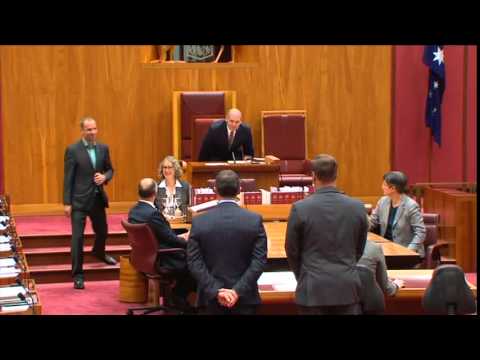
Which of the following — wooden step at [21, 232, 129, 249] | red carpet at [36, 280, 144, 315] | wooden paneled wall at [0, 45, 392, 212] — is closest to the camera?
red carpet at [36, 280, 144, 315]

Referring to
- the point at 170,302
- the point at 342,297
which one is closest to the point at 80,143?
the point at 170,302

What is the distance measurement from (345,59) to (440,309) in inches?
279

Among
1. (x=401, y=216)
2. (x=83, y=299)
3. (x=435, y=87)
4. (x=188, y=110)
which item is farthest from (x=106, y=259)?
(x=435, y=87)

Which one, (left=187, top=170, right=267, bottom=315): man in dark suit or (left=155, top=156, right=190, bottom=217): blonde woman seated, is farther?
(left=155, top=156, right=190, bottom=217): blonde woman seated

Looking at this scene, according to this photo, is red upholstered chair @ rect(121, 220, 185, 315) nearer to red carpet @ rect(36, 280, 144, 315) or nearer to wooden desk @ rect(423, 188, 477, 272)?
red carpet @ rect(36, 280, 144, 315)

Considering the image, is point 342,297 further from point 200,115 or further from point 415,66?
point 415,66

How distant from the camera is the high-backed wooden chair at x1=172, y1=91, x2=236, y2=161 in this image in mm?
11438

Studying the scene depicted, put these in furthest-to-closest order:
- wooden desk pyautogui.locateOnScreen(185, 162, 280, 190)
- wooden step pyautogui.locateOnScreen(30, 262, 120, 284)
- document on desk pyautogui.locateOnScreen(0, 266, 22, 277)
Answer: wooden desk pyautogui.locateOnScreen(185, 162, 280, 190), wooden step pyautogui.locateOnScreen(30, 262, 120, 284), document on desk pyautogui.locateOnScreen(0, 266, 22, 277)

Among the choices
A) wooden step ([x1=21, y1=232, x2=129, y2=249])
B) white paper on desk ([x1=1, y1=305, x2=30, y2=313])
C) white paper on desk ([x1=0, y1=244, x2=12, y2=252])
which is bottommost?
wooden step ([x1=21, y1=232, x2=129, y2=249])

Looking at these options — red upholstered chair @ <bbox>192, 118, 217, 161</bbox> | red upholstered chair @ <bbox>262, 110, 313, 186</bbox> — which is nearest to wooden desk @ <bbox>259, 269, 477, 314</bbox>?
red upholstered chair @ <bbox>192, 118, 217, 161</bbox>

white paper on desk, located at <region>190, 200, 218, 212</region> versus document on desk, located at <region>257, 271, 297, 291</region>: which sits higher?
white paper on desk, located at <region>190, 200, 218, 212</region>

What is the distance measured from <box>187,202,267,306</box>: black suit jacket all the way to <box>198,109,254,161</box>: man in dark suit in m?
4.68

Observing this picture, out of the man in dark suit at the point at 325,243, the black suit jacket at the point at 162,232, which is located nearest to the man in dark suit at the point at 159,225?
the black suit jacket at the point at 162,232

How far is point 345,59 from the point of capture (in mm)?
11883
